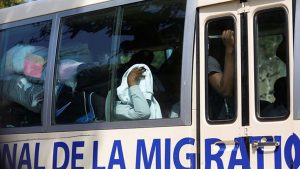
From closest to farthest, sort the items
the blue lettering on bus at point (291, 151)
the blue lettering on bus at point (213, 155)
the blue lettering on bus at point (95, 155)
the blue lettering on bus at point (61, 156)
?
the blue lettering on bus at point (291, 151)
the blue lettering on bus at point (213, 155)
the blue lettering on bus at point (95, 155)
the blue lettering on bus at point (61, 156)

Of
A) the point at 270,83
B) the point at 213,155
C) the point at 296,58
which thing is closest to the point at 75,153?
the point at 213,155

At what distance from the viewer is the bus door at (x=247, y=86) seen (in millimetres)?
4668

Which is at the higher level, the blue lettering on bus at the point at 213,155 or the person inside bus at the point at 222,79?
the person inside bus at the point at 222,79

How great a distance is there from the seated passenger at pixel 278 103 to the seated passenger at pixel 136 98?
1.05 metres

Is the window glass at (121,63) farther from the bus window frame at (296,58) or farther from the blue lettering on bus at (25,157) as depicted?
the bus window frame at (296,58)

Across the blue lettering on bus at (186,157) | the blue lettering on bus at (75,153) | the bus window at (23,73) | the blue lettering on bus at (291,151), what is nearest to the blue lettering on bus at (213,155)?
the blue lettering on bus at (186,157)

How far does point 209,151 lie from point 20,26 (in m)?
2.97

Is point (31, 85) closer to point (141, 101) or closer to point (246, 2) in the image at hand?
point (141, 101)

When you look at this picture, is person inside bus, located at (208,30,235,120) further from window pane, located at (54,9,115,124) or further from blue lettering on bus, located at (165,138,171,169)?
window pane, located at (54,9,115,124)

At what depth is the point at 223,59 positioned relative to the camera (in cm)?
513

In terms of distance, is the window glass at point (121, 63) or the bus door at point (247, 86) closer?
the bus door at point (247, 86)

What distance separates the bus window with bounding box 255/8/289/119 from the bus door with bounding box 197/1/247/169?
0.17 metres

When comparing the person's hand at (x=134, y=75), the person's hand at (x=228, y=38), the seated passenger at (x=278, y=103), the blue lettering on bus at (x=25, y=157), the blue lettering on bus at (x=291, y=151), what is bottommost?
the blue lettering on bus at (x=25, y=157)

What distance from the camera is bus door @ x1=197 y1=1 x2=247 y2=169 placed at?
4.91 m
